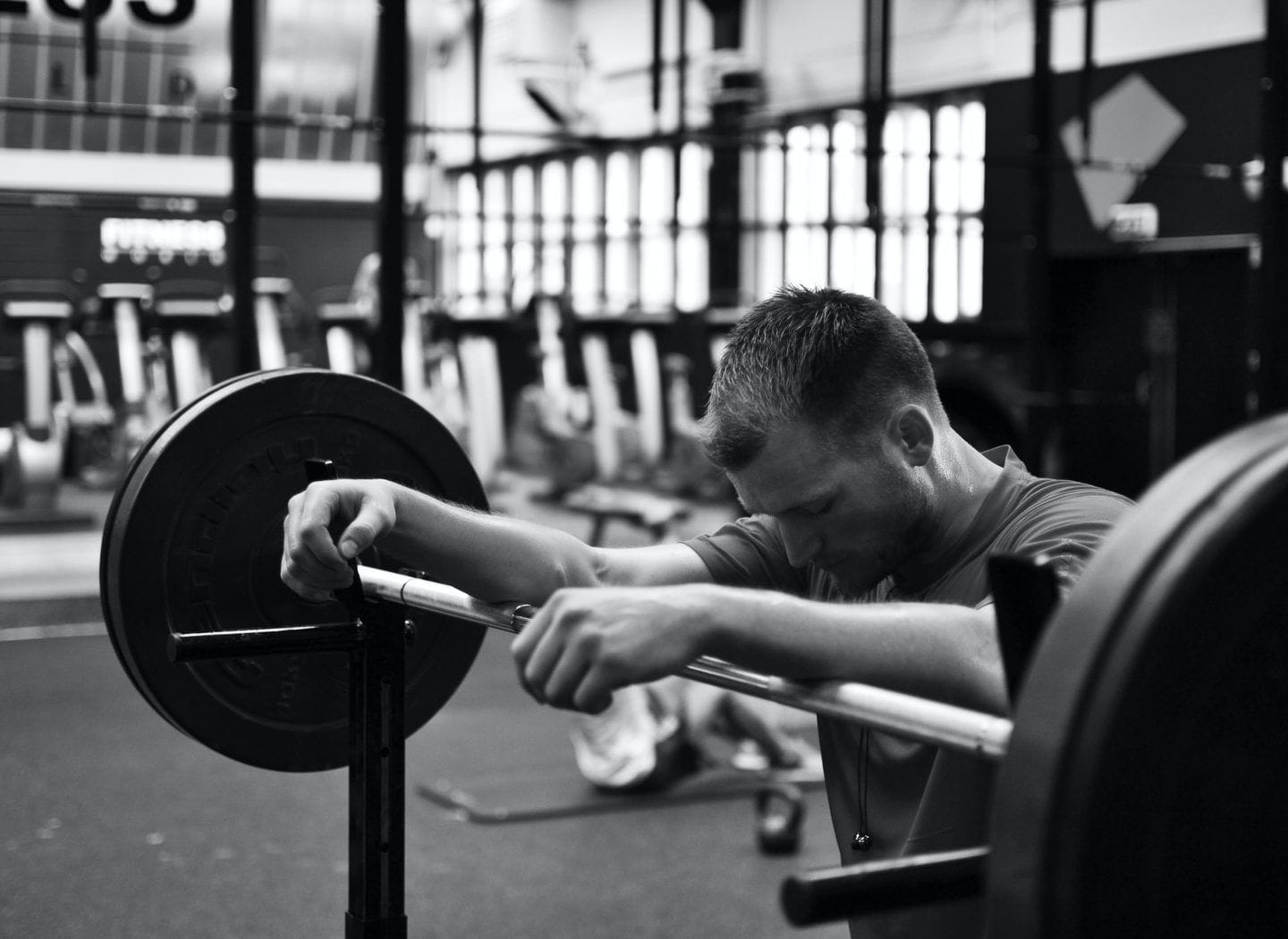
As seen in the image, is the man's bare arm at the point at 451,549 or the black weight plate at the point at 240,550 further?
the black weight plate at the point at 240,550

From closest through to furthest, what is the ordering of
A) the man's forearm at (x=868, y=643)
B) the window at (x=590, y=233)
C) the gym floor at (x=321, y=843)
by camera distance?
the man's forearm at (x=868, y=643)
the gym floor at (x=321, y=843)
the window at (x=590, y=233)

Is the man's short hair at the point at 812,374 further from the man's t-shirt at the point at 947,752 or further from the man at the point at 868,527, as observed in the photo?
the man's t-shirt at the point at 947,752

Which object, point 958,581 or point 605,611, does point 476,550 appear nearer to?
point 958,581

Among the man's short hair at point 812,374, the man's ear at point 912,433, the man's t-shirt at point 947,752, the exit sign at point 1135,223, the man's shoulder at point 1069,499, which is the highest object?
the exit sign at point 1135,223

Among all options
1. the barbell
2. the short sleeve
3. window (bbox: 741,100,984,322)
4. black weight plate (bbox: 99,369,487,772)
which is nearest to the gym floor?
the short sleeve

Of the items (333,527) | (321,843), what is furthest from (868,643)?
(321,843)

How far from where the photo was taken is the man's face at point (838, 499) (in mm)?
1316

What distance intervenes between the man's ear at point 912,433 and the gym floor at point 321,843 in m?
1.70

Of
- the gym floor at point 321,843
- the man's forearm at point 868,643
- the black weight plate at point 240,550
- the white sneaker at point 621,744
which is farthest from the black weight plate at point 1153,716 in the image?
the white sneaker at point 621,744

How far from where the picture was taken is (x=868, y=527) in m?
1.35

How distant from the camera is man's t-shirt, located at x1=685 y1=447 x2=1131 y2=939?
50.2 inches

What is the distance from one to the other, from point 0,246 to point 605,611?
9507mm

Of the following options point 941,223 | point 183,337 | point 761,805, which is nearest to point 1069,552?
point 761,805

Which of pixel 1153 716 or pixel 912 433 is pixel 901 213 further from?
pixel 1153 716
